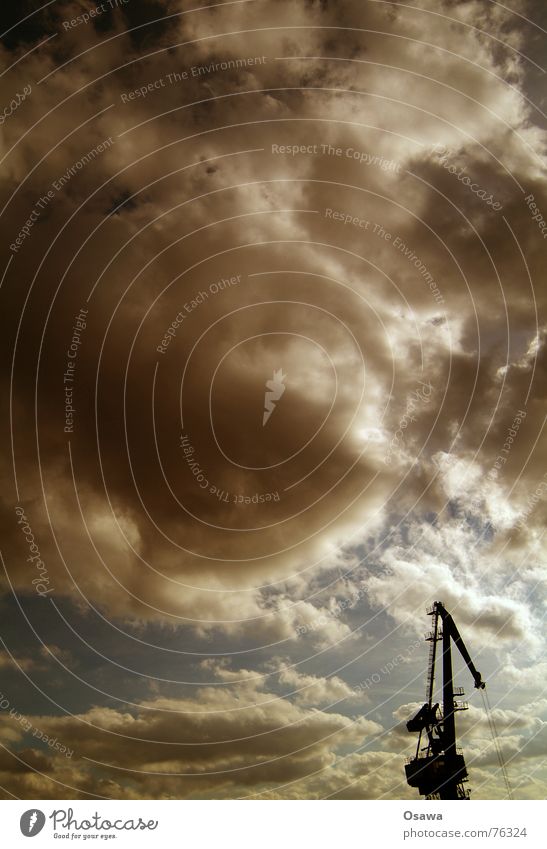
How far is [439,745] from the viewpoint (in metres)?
82.2

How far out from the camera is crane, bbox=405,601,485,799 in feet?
264

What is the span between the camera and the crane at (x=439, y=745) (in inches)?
3164

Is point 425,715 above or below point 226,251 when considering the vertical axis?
below

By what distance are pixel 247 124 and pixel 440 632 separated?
71.7 m

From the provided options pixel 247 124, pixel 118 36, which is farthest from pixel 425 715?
pixel 118 36
